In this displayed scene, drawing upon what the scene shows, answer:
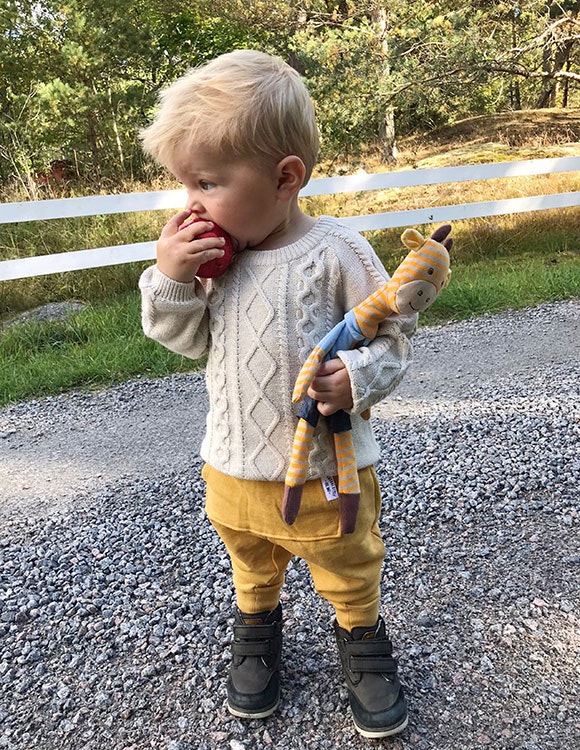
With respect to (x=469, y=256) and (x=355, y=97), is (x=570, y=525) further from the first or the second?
(x=355, y=97)

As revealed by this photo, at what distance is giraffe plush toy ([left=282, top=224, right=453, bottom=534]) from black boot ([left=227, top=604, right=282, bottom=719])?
0.57m

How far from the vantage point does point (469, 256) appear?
6848mm

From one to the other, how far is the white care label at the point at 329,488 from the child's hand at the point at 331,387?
0.20 m

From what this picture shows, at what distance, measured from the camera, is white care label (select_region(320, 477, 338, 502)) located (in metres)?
1.51

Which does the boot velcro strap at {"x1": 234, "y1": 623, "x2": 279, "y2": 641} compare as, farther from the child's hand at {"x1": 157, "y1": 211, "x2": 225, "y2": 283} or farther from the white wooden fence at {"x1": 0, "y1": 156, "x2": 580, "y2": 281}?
the white wooden fence at {"x1": 0, "y1": 156, "x2": 580, "y2": 281}

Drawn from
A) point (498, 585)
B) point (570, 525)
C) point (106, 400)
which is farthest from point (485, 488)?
point (106, 400)

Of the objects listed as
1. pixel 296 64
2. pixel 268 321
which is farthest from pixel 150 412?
pixel 296 64

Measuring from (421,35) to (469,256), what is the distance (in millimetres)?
5429

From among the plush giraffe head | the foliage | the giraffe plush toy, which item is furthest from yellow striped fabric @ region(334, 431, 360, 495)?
the foliage

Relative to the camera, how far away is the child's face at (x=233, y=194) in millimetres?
1345

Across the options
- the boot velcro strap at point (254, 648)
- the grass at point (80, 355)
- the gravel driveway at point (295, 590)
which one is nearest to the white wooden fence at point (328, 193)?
the grass at point (80, 355)

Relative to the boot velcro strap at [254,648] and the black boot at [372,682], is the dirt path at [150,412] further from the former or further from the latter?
the black boot at [372,682]

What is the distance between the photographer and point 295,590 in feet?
7.45

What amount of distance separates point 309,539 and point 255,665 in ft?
1.77
